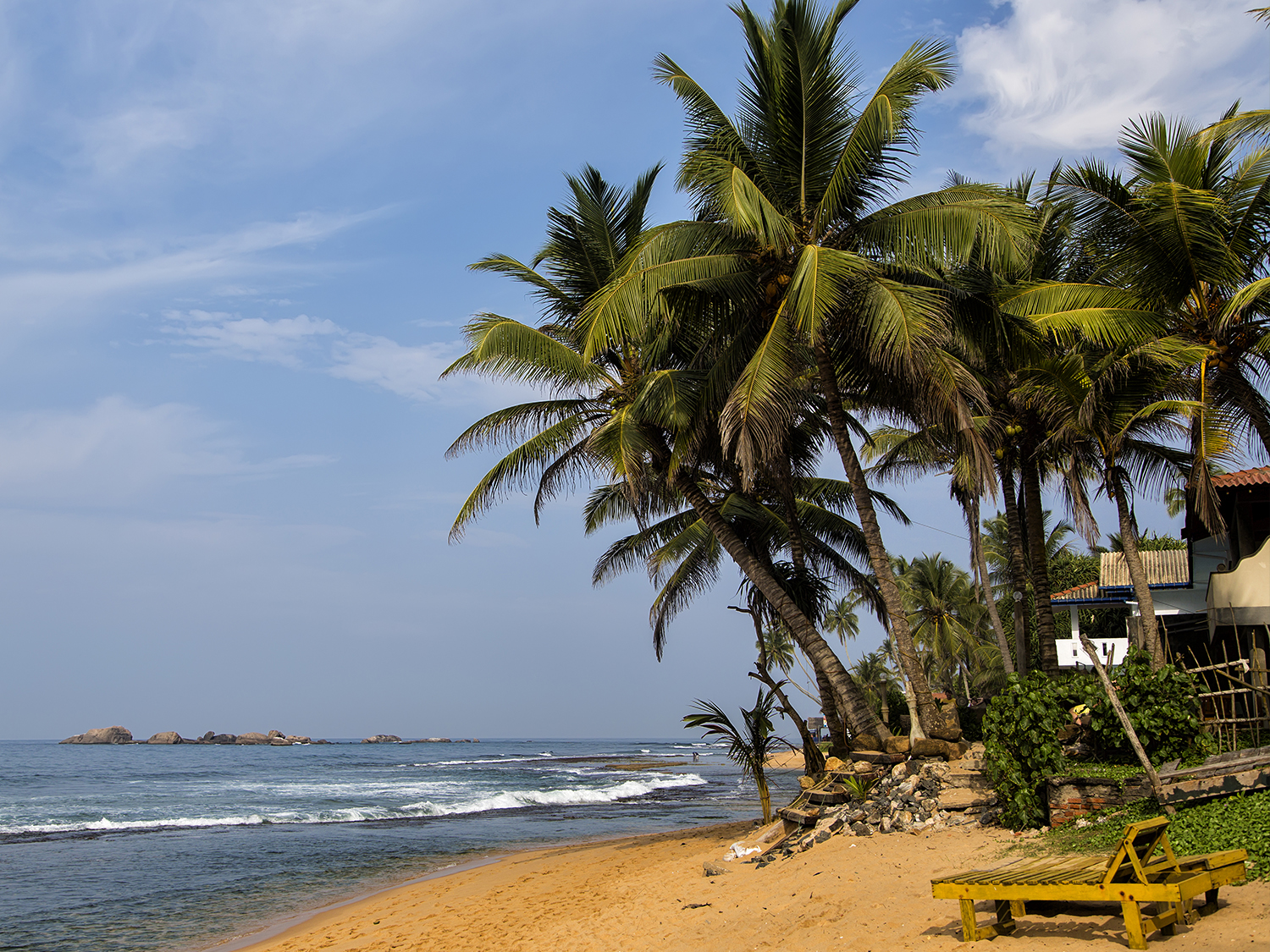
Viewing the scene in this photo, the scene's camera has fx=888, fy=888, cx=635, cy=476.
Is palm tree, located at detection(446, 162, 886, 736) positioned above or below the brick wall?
above

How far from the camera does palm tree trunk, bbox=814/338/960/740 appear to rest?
1130 cm

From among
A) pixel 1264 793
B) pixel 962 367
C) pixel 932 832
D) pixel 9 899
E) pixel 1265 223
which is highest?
Result: pixel 1265 223

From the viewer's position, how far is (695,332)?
48.6 feet

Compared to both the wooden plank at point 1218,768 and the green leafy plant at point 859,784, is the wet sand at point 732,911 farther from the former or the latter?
the wooden plank at point 1218,768

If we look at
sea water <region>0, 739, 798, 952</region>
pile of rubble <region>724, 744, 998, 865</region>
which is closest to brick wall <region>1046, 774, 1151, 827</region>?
pile of rubble <region>724, 744, 998, 865</region>

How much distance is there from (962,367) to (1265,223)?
403cm

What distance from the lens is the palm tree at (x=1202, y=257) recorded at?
10.5 m

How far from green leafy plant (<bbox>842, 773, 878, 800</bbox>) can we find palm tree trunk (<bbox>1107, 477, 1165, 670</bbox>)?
368 centimetres

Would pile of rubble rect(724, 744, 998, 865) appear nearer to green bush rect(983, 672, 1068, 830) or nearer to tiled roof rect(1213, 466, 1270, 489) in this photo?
green bush rect(983, 672, 1068, 830)

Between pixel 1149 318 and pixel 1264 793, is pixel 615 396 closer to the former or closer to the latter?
pixel 1149 318

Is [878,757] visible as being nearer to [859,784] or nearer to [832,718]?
[859,784]

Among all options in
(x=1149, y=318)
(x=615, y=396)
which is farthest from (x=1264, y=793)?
(x=615, y=396)

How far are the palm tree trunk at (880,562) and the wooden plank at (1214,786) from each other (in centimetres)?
396

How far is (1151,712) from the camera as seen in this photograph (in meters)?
8.17
